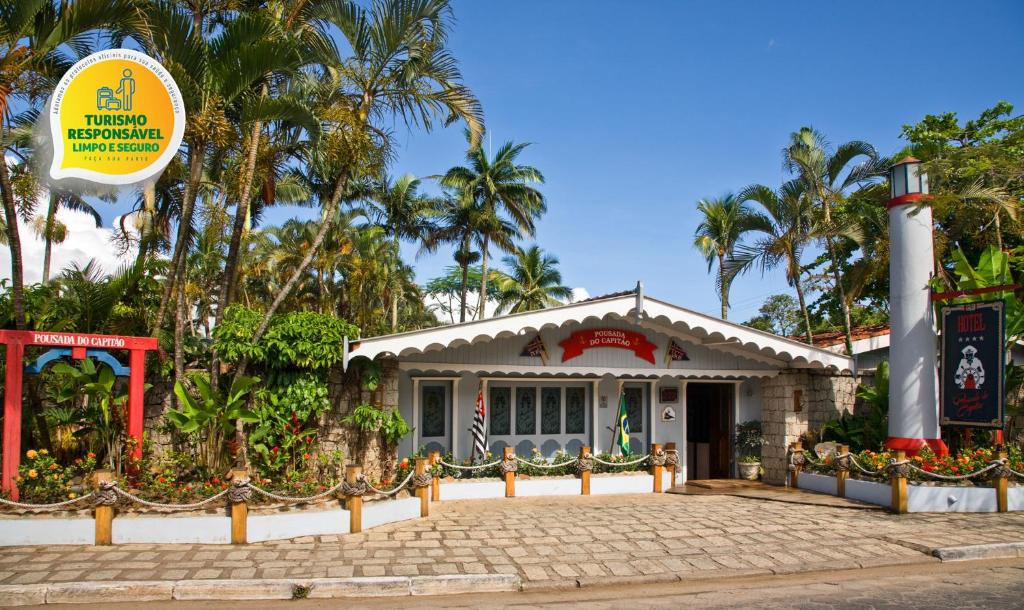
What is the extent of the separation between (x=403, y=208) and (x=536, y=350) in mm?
18687

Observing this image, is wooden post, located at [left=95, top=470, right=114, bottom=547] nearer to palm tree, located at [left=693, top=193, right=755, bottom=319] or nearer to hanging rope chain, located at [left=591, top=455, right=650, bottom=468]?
hanging rope chain, located at [left=591, top=455, right=650, bottom=468]

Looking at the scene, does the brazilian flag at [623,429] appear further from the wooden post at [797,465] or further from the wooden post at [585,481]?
the wooden post at [797,465]

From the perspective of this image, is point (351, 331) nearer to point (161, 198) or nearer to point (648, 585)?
point (161, 198)

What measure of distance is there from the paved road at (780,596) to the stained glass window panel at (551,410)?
7403 millimetres

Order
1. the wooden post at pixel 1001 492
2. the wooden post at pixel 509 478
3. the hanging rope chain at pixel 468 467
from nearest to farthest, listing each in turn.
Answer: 1. the wooden post at pixel 1001 492
2. the hanging rope chain at pixel 468 467
3. the wooden post at pixel 509 478

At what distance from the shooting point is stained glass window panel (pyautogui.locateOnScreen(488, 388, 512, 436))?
15688 millimetres

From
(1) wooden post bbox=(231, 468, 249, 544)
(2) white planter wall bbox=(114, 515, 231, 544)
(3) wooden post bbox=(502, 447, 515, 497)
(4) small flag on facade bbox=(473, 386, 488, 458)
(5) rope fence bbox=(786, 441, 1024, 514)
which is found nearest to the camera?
(2) white planter wall bbox=(114, 515, 231, 544)

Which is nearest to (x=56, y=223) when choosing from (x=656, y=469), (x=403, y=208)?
(x=403, y=208)

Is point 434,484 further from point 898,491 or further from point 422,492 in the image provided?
point 898,491

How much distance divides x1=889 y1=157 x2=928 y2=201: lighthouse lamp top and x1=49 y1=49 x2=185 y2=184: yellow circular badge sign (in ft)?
44.3

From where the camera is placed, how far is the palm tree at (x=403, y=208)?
31656 mm

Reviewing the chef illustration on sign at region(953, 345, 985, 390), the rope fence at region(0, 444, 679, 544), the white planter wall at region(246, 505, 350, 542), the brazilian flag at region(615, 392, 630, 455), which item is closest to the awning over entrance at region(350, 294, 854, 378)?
the brazilian flag at region(615, 392, 630, 455)

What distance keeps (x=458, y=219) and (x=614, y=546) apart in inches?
808

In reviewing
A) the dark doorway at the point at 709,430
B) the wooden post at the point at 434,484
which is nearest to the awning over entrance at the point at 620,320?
the dark doorway at the point at 709,430
